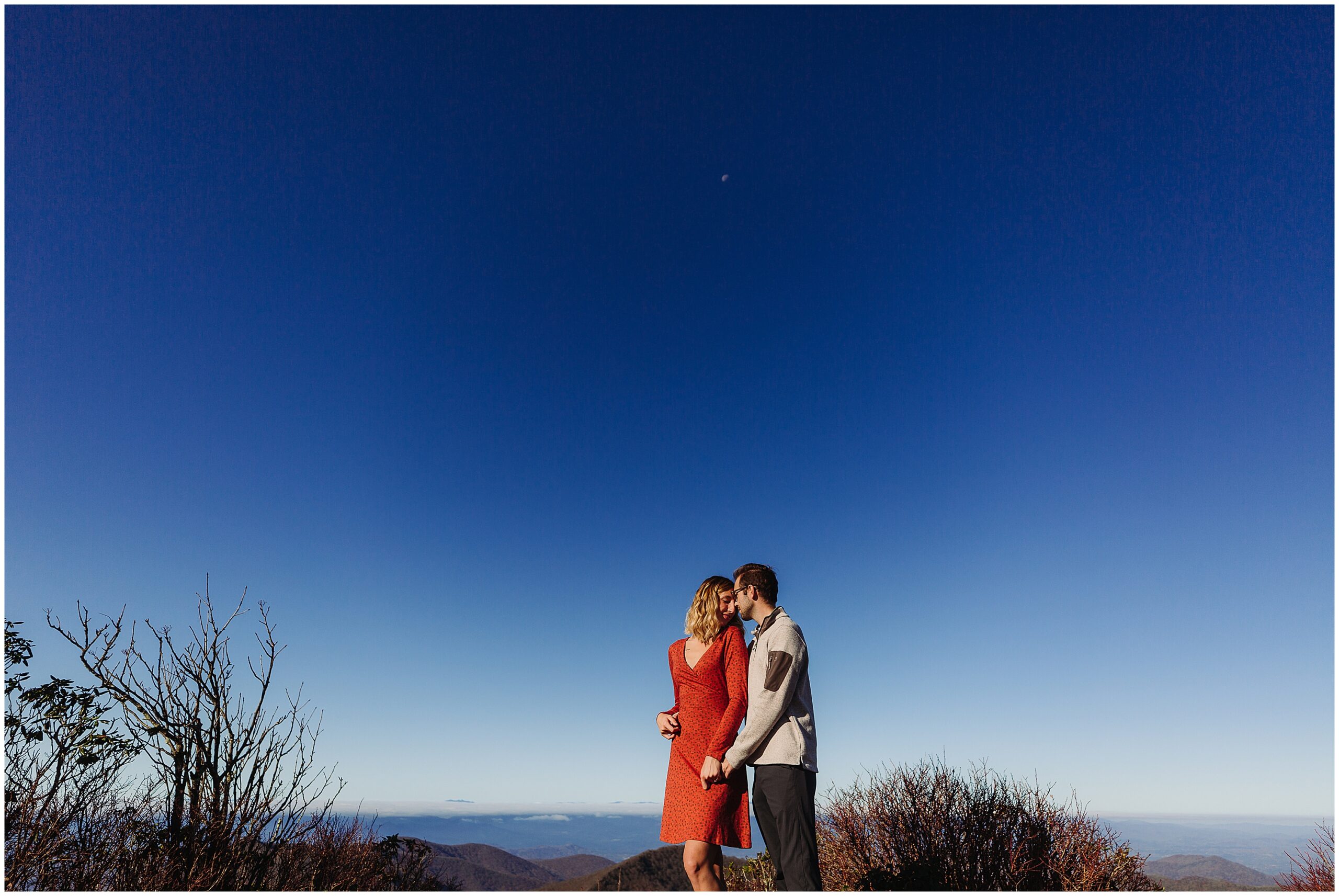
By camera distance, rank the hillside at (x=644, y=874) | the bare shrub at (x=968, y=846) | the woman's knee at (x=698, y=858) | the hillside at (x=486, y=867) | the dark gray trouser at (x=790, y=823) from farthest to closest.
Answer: the hillside at (x=644, y=874), the hillside at (x=486, y=867), the bare shrub at (x=968, y=846), the woman's knee at (x=698, y=858), the dark gray trouser at (x=790, y=823)

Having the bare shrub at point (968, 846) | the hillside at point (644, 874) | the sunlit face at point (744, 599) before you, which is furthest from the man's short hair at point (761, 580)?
the hillside at point (644, 874)

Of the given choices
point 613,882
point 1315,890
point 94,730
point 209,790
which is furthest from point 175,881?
point 613,882

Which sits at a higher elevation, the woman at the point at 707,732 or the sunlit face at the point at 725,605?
the sunlit face at the point at 725,605

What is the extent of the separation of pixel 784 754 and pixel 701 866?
618mm

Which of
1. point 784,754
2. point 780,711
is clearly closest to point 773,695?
point 780,711

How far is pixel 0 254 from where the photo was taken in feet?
14.5

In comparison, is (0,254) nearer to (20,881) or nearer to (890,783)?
(20,881)

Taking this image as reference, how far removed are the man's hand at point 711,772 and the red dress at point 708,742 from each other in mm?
48

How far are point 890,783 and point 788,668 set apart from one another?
443cm

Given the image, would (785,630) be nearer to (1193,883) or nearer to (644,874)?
(1193,883)

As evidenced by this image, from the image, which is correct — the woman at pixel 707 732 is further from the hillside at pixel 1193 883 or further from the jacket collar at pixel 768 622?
the hillside at pixel 1193 883

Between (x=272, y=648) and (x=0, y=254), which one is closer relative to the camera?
(x=0, y=254)

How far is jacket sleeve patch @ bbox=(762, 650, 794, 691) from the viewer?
3.03 metres

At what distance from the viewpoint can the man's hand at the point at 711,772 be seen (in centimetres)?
304
